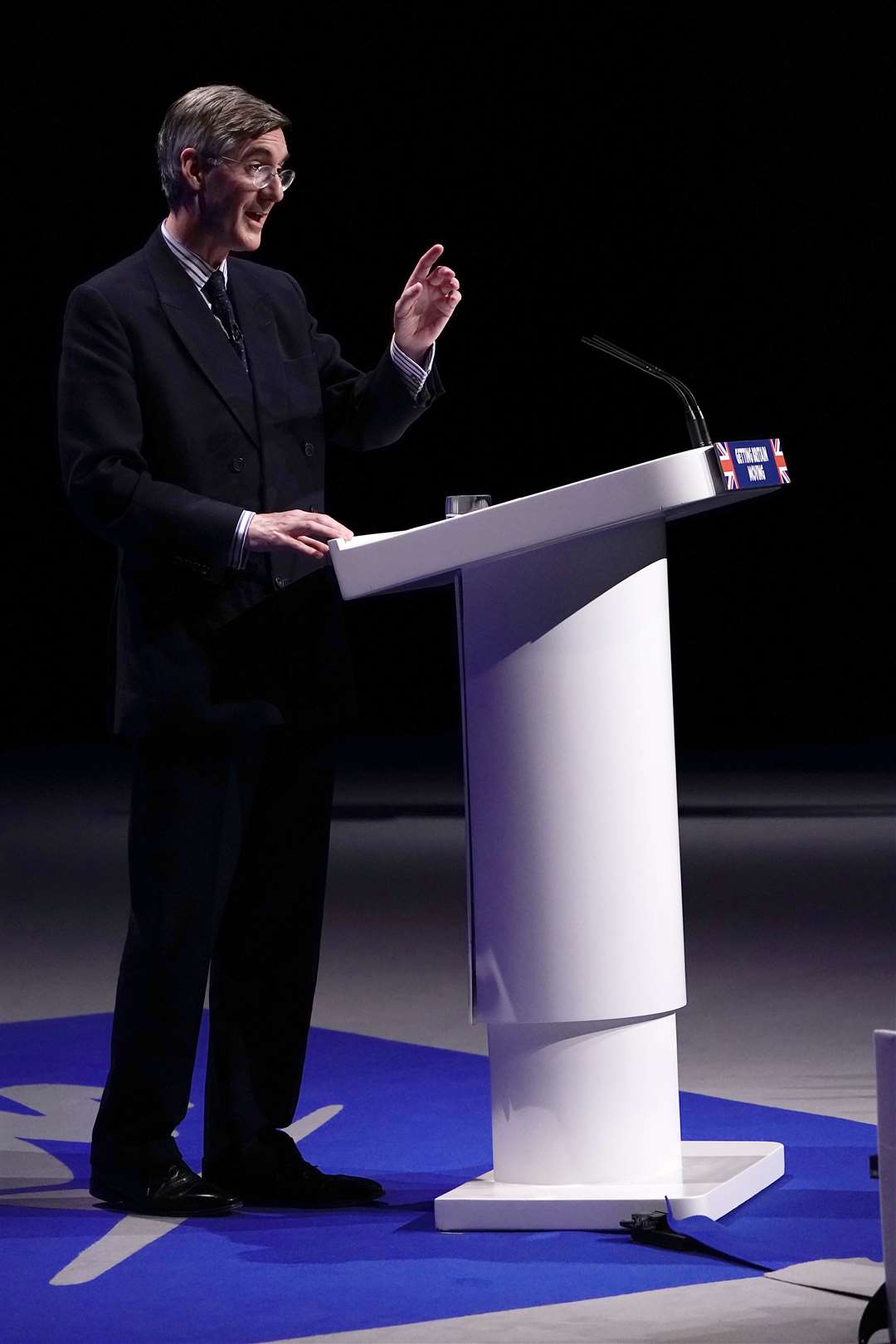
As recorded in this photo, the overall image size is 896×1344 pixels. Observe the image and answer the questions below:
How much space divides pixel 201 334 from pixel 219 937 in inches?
33.1

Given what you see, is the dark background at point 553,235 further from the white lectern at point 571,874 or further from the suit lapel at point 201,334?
the white lectern at point 571,874

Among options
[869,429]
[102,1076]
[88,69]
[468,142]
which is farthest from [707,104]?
[102,1076]

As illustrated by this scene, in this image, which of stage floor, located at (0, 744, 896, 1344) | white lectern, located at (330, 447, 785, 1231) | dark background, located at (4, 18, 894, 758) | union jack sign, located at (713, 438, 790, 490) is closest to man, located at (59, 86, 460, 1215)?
white lectern, located at (330, 447, 785, 1231)

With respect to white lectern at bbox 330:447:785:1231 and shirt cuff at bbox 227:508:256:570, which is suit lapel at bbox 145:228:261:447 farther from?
white lectern at bbox 330:447:785:1231

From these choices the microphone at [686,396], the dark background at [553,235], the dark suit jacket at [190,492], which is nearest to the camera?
the microphone at [686,396]

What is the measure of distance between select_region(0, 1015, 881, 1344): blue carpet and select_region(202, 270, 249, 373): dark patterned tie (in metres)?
1.17

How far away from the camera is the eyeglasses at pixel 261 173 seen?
282 cm

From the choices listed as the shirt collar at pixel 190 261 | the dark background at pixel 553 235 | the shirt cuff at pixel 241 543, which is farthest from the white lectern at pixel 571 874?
the dark background at pixel 553 235

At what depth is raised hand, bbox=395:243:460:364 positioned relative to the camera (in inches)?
115

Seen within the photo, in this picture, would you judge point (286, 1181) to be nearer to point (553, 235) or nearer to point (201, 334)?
point (201, 334)


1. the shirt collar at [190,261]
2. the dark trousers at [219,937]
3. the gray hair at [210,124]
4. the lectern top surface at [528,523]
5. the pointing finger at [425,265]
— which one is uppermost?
the gray hair at [210,124]

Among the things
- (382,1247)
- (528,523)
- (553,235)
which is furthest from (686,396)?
(553,235)

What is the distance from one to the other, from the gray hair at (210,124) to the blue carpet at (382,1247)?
1.39 m

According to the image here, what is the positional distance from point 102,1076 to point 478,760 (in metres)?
1.30
